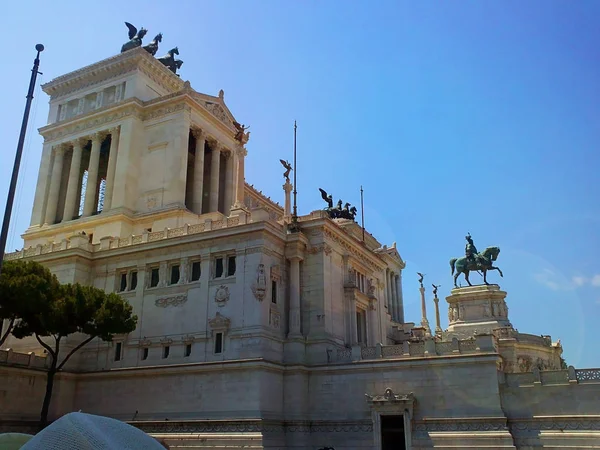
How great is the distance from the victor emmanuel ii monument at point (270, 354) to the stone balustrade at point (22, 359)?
0.32 feet

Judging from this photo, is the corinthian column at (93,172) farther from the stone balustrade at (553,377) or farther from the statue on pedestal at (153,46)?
the stone balustrade at (553,377)

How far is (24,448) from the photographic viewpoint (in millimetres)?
9492

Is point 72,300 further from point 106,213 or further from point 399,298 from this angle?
point 399,298

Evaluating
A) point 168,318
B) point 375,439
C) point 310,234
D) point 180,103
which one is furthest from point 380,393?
point 180,103

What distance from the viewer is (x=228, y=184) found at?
2549 inches

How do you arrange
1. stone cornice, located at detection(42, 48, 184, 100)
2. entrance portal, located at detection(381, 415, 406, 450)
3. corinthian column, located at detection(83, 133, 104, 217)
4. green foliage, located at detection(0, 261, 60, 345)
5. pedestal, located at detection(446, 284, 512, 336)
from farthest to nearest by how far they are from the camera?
1. stone cornice, located at detection(42, 48, 184, 100)
2. corinthian column, located at detection(83, 133, 104, 217)
3. pedestal, located at detection(446, 284, 512, 336)
4. entrance portal, located at detection(381, 415, 406, 450)
5. green foliage, located at detection(0, 261, 60, 345)

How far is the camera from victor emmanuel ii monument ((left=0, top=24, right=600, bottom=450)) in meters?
32.8

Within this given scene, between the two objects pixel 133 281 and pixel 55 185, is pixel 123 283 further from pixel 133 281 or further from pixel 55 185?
pixel 55 185

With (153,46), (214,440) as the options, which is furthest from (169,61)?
(214,440)

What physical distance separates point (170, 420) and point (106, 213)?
24234mm

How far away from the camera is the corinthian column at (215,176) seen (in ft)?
200

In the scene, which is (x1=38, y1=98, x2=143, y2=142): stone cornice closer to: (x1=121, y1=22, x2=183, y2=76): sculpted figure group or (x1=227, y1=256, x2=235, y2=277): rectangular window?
(x1=121, y1=22, x2=183, y2=76): sculpted figure group

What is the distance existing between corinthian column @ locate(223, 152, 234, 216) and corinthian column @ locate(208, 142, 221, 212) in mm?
1531

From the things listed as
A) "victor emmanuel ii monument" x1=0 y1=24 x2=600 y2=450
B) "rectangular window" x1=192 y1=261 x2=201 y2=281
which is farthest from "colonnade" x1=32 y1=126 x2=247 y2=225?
"rectangular window" x1=192 y1=261 x2=201 y2=281
